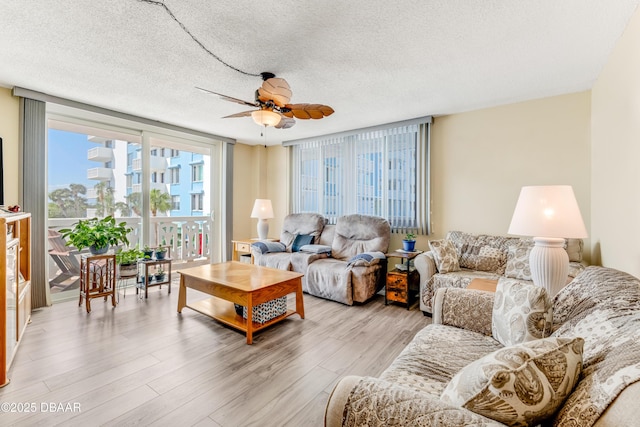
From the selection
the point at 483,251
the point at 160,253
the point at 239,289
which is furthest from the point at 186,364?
the point at 483,251

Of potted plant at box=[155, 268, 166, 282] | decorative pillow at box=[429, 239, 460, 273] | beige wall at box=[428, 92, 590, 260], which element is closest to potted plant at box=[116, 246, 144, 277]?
potted plant at box=[155, 268, 166, 282]

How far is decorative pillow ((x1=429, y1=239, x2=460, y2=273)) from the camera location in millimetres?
3097

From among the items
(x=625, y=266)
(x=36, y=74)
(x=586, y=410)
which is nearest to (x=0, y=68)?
(x=36, y=74)

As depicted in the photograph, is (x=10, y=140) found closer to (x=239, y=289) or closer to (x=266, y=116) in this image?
(x=266, y=116)

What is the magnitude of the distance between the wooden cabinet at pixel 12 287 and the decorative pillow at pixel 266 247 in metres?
2.42

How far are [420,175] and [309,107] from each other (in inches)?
80.7

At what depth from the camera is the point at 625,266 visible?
2018 millimetres

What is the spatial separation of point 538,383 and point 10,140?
4.59 m

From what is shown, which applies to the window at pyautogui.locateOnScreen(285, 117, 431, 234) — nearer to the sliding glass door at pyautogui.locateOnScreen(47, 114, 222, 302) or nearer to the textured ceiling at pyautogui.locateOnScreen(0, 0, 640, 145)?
the textured ceiling at pyautogui.locateOnScreen(0, 0, 640, 145)

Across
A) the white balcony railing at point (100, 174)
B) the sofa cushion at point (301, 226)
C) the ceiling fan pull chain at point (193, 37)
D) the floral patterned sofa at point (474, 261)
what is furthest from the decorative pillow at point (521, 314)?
the white balcony railing at point (100, 174)

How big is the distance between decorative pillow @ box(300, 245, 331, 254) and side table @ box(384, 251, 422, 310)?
1.00 meters

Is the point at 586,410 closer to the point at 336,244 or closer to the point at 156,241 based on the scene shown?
the point at 336,244

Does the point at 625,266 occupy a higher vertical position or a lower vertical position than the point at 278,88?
lower

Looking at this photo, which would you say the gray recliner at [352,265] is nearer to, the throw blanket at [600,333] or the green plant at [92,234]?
the throw blanket at [600,333]
